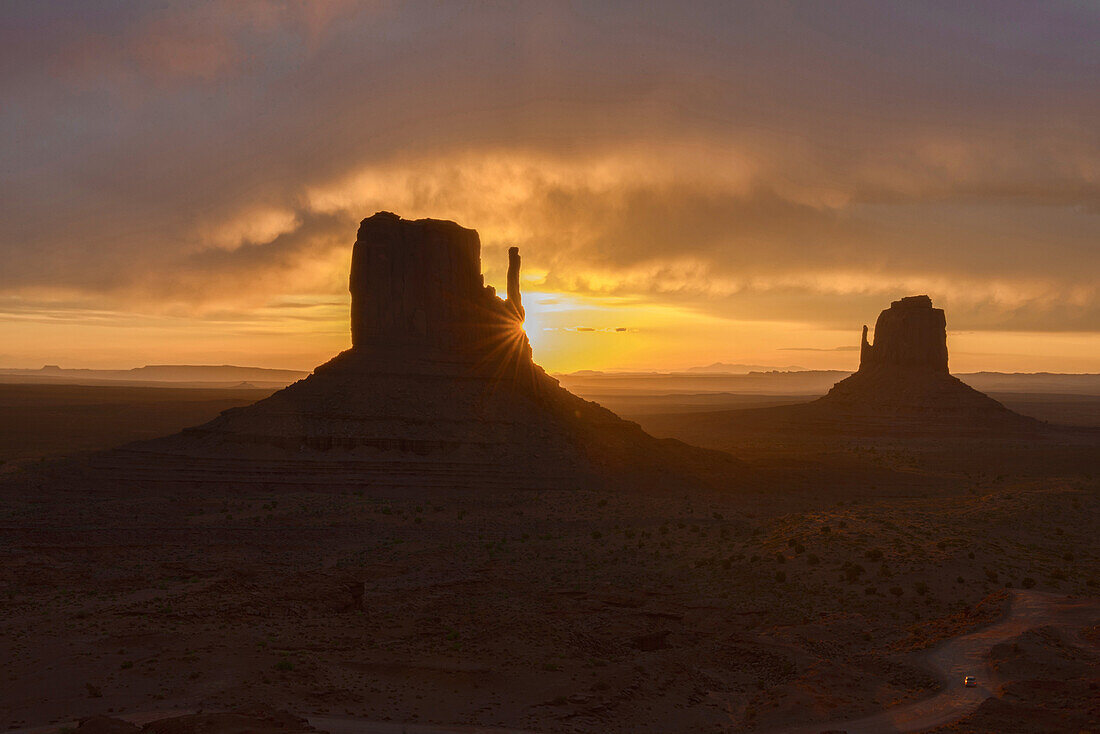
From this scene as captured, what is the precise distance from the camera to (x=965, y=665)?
2327 cm

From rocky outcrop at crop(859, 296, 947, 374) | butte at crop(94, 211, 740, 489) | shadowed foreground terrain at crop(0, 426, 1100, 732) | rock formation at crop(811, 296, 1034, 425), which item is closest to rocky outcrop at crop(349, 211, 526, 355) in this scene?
butte at crop(94, 211, 740, 489)

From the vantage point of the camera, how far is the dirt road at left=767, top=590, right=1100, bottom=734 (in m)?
19.7

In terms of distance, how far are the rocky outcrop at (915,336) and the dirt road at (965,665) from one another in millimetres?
118172

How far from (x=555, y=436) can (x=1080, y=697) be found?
170ft

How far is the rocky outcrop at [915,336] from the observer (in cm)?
A: 13788

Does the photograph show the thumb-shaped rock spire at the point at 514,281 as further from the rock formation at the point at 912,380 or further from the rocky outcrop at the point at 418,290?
the rock formation at the point at 912,380

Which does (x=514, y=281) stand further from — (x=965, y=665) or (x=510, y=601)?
(x=965, y=665)

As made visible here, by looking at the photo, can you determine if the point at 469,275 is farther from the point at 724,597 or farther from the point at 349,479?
the point at 724,597

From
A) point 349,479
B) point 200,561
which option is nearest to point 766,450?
point 349,479

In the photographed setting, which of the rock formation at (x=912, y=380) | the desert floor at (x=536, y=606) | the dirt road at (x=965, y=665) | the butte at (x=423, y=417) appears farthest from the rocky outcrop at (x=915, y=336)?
the dirt road at (x=965, y=665)

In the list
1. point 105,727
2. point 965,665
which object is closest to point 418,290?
point 965,665

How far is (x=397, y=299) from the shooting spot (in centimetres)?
7431

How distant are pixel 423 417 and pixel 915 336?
107018mm

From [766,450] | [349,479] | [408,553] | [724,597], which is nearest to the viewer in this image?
[724,597]
